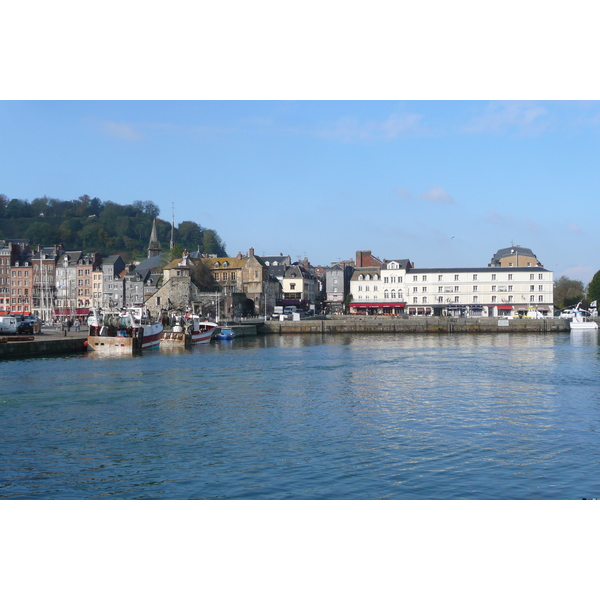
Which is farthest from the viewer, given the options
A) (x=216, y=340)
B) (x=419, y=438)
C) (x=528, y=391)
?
(x=216, y=340)

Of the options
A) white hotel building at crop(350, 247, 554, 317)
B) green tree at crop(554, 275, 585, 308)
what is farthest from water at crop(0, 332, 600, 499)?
green tree at crop(554, 275, 585, 308)

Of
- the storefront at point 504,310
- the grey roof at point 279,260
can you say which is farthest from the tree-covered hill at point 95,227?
the storefront at point 504,310

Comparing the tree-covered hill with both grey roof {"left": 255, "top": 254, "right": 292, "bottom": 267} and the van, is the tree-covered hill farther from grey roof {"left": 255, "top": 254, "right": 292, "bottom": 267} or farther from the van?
the van

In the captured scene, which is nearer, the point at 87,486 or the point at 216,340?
the point at 87,486

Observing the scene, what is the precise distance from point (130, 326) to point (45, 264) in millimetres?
56039

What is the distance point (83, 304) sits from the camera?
98.3m

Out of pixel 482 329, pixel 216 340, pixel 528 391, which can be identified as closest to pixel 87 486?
pixel 528 391

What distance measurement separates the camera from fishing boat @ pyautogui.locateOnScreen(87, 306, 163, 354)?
45750mm

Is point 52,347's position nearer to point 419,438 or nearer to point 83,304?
point 419,438

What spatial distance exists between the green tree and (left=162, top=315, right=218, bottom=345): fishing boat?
6775cm

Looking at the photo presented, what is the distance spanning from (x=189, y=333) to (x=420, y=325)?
3048cm

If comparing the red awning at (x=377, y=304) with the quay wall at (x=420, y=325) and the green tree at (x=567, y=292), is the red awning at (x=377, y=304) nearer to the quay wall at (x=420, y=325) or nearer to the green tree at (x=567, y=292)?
the quay wall at (x=420, y=325)

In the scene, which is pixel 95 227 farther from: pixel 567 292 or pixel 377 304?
pixel 567 292

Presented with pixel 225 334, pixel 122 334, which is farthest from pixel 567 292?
pixel 122 334
